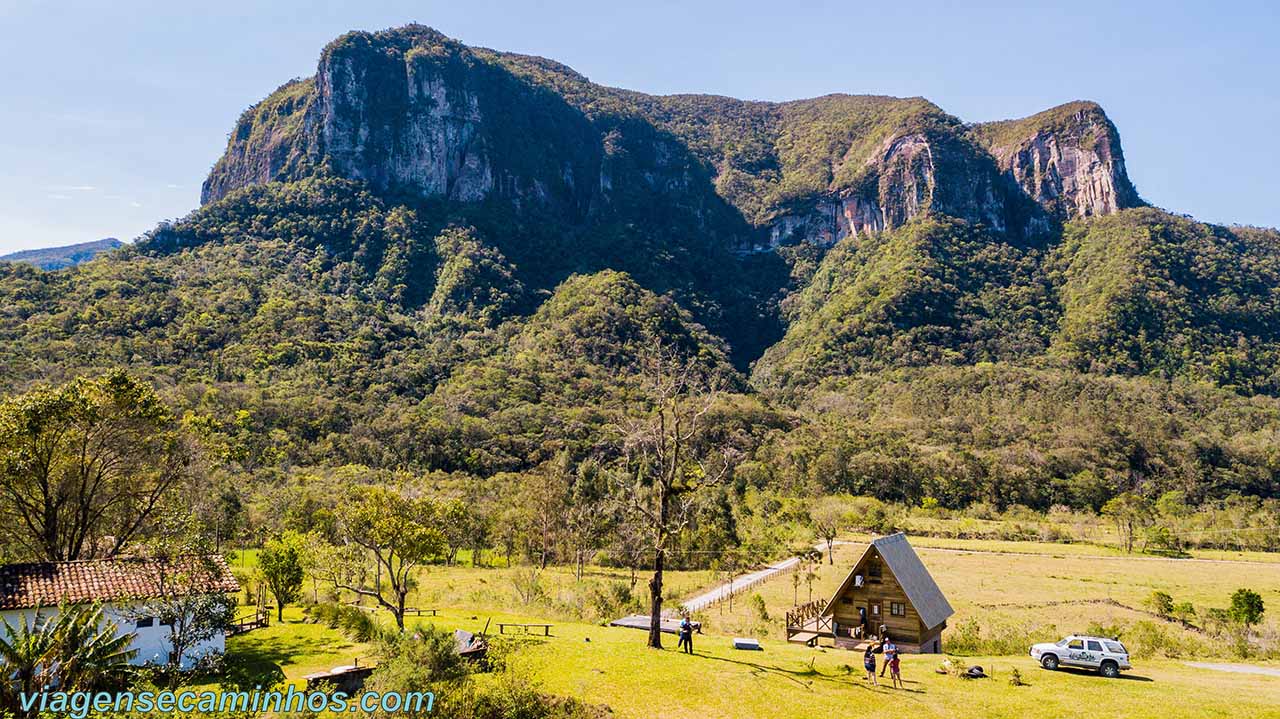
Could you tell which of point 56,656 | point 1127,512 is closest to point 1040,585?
point 1127,512

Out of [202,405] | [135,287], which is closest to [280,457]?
[202,405]

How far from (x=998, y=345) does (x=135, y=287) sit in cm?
17298

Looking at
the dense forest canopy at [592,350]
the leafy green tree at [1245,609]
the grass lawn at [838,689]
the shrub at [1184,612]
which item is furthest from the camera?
the dense forest canopy at [592,350]

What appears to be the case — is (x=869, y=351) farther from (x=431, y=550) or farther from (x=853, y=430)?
(x=431, y=550)

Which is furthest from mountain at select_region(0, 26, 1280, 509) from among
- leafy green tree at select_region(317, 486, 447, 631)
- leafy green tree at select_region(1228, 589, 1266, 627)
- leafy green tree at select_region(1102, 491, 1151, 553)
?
leafy green tree at select_region(1228, 589, 1266, 627)

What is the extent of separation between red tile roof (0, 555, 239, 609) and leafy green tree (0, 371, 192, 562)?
595 cm

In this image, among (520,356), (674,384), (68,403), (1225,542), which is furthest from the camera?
(520,356)

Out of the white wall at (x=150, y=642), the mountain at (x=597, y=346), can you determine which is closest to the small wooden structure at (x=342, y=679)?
the white wall at (x=150, y=642)

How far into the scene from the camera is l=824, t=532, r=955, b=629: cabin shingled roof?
30828mm

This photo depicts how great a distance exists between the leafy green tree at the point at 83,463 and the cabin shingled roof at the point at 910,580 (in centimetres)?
3166

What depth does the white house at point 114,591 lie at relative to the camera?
72.4 ft

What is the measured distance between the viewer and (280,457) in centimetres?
8144

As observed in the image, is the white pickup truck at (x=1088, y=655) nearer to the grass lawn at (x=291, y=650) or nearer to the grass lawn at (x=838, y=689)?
the grass lawn at (x=838, y=689)

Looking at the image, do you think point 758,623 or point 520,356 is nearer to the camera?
point 758,623
